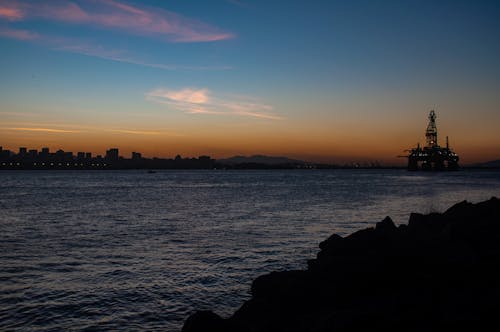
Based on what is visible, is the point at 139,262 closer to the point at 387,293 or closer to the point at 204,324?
the point at 204,324

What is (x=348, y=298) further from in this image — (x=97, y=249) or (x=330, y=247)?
(x=97, y=249)

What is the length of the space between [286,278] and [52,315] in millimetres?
6480

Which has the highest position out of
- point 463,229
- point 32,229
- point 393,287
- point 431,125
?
point 431,125

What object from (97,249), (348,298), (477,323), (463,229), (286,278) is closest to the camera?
(477,323)

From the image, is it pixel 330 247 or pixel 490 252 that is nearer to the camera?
pixel 490 252

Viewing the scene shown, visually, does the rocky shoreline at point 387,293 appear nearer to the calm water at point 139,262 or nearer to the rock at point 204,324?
the rock at point 204,324

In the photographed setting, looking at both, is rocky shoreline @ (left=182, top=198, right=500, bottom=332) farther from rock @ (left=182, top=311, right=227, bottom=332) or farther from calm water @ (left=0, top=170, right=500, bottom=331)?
calm water @ (left=0, top=170, right=500, bottom=331)

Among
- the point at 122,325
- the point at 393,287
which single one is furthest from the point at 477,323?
the point at 122,325

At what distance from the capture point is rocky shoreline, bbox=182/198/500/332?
7.22 m

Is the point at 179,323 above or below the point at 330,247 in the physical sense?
below

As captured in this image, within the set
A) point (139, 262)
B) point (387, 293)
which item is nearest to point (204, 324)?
point (387, 293)

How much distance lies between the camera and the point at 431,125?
186 metres

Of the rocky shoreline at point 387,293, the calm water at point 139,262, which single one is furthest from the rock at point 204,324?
the calm water at point 139,262

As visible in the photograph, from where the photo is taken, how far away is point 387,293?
9.23 metres
